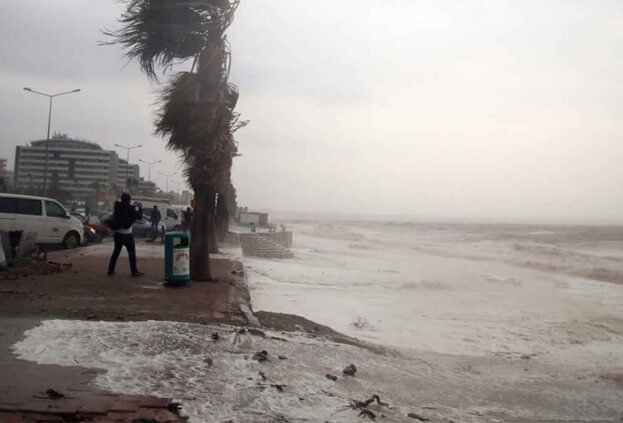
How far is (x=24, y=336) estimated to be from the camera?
6230 millimetres

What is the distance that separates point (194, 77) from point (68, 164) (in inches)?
3379

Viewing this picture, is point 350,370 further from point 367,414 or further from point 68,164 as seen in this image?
point 68,164

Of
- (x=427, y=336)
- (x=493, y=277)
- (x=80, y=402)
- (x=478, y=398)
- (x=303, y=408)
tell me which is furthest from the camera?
(x=493, y=277)

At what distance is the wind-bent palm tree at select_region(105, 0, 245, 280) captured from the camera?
1075 cm

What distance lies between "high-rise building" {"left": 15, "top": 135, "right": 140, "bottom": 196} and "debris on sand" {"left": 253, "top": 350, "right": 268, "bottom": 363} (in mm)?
82944

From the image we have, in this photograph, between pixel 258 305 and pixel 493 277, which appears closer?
pixel 258 305

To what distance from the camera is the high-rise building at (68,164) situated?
86188 millimetres

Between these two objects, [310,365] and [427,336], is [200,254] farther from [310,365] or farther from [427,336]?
[310,365]

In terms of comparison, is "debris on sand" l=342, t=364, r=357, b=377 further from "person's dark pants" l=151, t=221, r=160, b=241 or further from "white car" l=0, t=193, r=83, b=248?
"person's dark pants" l=151, t=221, r=160, b=241

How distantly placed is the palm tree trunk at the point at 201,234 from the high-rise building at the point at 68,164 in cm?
7683

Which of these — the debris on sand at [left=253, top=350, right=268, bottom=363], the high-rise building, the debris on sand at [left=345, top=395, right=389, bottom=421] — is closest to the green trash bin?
the debris on sand at [left=253, top=350, right=268, bottom=363]

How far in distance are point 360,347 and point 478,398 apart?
223 centimetres

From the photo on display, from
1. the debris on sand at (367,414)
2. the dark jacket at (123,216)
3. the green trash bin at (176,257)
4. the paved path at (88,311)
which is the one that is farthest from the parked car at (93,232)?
the debris on sand at (367,414)

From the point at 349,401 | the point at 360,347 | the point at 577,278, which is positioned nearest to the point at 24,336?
the point at 349,401
